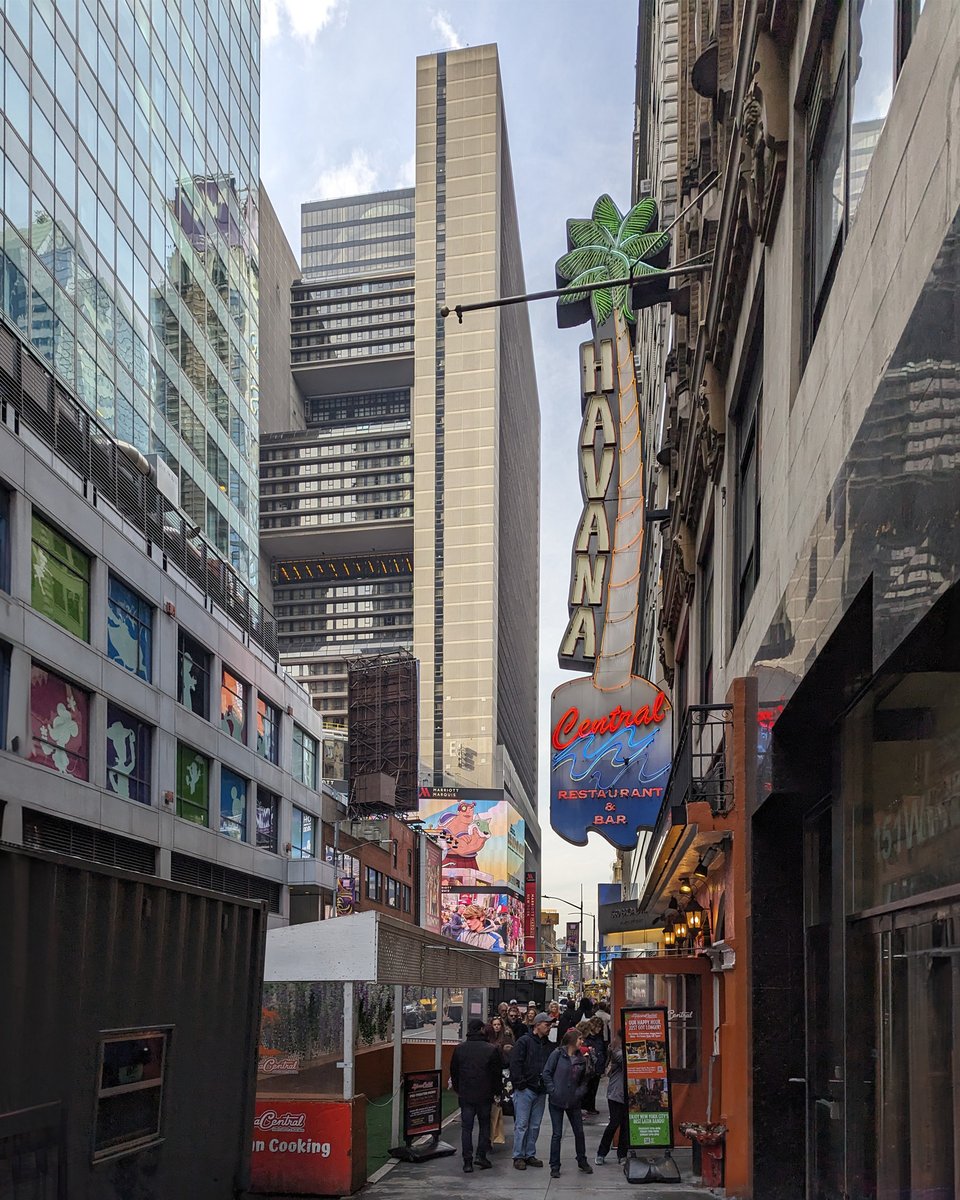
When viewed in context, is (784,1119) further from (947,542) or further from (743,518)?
(947,542)

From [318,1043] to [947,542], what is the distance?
1097 cm

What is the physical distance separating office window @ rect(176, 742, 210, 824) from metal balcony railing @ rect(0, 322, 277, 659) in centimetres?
542

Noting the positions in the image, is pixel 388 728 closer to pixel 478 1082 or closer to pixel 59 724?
pixel 59 724

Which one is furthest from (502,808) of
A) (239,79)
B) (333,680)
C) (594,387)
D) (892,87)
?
(892,87)

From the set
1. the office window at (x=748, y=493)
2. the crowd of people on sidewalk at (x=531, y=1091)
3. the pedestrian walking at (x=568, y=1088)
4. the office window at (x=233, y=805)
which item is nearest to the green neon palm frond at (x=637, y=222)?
the office window at (x=748, y=493)

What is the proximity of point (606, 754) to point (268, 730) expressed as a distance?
29.5m

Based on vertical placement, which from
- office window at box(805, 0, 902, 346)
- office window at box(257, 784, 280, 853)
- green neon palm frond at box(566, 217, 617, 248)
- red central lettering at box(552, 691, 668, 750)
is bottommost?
office window at box(257, 784, 280, 853)

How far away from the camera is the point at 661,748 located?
23.0 m

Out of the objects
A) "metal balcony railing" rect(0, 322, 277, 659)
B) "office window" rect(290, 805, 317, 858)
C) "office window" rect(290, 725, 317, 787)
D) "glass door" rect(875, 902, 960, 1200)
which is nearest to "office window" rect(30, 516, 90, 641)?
"metal balcony railing" rect(0, 322, 277, 659)

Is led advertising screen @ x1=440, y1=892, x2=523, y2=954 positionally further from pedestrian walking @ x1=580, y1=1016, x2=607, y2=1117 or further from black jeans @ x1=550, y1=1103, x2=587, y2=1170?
black jeans @ x1=550, y1=1103, x2=587, y2=1170

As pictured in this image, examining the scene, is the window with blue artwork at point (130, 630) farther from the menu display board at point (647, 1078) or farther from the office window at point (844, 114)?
the office window at point (844, 114)

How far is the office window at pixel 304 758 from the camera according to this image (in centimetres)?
5562

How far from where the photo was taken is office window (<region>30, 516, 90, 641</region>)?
95.9 feet

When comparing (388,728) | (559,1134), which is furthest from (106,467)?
(388,728)
